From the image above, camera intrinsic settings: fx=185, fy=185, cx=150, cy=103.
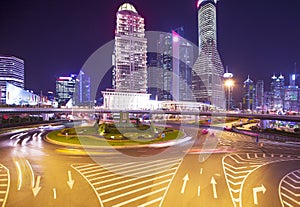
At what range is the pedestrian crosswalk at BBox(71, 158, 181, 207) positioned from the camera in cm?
1382

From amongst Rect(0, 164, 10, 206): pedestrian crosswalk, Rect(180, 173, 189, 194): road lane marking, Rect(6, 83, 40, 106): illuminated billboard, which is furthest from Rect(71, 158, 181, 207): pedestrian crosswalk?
Rect(6, 83, 40, 106): illuminated billboard

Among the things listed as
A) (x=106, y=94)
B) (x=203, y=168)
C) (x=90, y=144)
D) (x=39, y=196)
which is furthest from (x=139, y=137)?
(x=106, y=94)

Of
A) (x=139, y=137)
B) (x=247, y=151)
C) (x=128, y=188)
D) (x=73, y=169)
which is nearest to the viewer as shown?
(x=128, y=188)

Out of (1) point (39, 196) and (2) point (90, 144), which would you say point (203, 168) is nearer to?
(1) point (39, 196)

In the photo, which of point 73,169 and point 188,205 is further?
point 73,169

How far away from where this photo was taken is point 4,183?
1636 cm

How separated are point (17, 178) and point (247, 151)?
30239 mm

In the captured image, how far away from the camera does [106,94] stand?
540 ft

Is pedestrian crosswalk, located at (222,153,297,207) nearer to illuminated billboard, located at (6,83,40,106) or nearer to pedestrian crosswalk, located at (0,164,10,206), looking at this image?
pedestrian crosswalk, located at (0,164,10,206)

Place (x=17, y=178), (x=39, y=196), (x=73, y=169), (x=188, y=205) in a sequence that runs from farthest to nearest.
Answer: (x=73, y=169), (x=17, y=178), (x=39, y=196), (x=188, y=205)

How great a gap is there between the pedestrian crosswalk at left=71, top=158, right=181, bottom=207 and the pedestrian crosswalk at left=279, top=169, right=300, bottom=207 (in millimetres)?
9205

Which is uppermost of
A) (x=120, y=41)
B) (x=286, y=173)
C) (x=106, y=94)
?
(x=120, y=41)

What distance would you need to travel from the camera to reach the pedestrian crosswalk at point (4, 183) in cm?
1389

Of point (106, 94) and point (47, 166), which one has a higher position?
point (106, 94)
